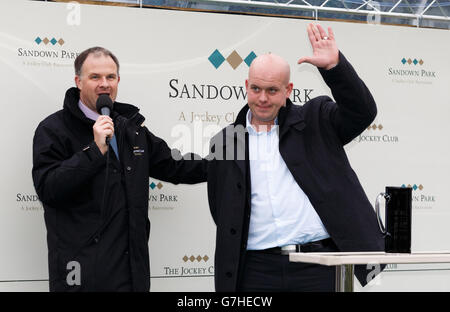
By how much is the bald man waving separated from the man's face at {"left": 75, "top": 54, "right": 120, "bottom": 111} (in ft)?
2.79

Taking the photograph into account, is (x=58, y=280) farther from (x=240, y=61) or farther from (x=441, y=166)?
(x=441, y=166)

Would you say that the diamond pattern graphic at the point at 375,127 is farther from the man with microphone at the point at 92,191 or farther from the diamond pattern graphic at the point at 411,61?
the man with microphone at the point at 92,191

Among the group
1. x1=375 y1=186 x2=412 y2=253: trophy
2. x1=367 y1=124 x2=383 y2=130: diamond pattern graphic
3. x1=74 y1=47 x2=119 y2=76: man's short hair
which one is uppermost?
x1=74 y1=47 x2=119 y2=76: man's short hair

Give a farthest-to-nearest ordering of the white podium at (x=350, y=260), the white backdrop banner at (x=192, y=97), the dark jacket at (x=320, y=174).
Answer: the white backdrop banner at (x=192, y=97) → the dark jacket at (x=320, y=174) → the white podium at (x=350, y=260)

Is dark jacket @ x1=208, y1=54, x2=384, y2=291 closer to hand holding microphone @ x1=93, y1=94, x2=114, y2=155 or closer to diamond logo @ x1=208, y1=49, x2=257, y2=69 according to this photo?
hand holding microphone @ x1=93, y1=94, x2=114, y2=155

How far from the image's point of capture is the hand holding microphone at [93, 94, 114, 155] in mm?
3430

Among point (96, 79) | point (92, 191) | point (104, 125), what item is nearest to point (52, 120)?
point (96, 79)

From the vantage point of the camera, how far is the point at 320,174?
341cm

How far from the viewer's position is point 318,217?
11.1 ft

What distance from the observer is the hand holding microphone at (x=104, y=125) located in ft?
11.3

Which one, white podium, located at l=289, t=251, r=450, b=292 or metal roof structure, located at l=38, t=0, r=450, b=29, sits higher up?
metal roof structure, located at l=38, t=0, r=450, b=29

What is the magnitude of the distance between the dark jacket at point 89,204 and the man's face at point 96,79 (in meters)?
0.09

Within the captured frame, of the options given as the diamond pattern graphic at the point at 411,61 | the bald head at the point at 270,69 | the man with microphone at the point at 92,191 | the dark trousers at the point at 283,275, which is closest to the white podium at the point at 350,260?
the dark trousers at the point at 283,275

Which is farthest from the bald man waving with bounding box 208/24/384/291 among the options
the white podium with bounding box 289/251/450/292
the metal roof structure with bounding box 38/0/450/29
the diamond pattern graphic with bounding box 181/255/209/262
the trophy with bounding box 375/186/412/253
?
the metal roof structure with bounding box 38/0/450/29
